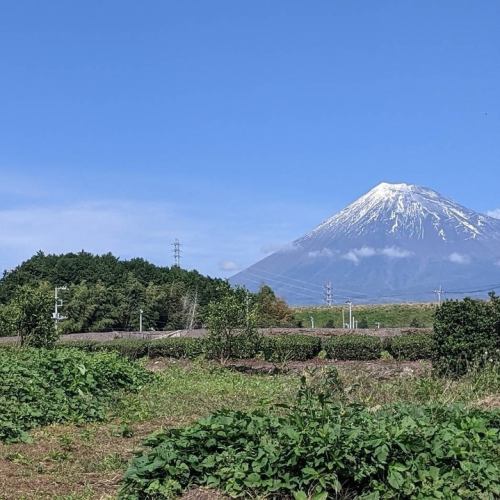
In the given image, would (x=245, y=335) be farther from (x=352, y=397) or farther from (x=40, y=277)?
(x=40, y=277)

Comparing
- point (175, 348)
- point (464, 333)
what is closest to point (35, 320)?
point (175, 348)

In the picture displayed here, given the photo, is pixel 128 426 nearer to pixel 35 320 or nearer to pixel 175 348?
pixel 35 320

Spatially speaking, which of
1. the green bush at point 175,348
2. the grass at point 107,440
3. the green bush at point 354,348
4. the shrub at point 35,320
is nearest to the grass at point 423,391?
the grass at point 107,440

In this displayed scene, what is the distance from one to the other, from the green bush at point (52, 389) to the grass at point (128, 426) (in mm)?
227

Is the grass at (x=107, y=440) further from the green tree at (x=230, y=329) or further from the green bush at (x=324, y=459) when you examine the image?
the green tree at (x=230, y=329)

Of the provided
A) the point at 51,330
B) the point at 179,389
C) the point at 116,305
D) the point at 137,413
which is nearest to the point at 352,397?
the point at 137,413

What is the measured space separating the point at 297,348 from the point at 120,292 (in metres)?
41.9

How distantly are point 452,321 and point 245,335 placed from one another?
5.63m

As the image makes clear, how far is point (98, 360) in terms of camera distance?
10508mm

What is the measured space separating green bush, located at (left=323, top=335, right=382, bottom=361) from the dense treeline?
103 ft

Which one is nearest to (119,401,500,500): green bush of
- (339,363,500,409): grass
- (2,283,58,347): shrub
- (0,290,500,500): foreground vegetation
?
(0,290,500,500): foreground vegetation

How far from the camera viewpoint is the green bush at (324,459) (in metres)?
4.41

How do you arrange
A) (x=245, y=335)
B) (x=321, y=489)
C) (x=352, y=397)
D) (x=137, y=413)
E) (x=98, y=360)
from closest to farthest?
(x=321, y=489) → (x=352, y=397) → (x=137, y=413) → (x=98, y=360) → (x=245, y=335)

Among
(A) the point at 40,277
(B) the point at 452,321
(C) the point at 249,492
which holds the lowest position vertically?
(C) the point at 249,492
